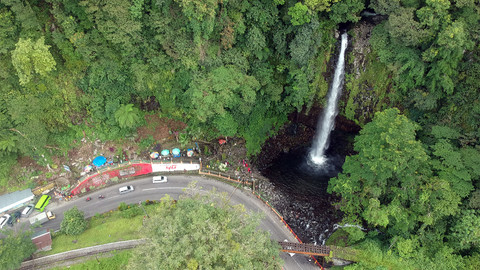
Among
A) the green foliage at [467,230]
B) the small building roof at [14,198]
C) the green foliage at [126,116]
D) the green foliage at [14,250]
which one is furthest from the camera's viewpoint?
the green foliage at [126,116]

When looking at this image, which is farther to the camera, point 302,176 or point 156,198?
point 302,176

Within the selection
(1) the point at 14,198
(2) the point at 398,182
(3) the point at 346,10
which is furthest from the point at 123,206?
(3) the point at 346,10

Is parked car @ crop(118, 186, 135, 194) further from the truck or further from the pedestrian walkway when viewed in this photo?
the truck

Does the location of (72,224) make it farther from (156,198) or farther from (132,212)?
(156,198)

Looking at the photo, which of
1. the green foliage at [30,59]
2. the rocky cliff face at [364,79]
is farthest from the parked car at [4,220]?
the rocky cliff face at [364,79]

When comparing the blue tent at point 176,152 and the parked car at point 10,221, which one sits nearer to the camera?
the parked car at point 10,221

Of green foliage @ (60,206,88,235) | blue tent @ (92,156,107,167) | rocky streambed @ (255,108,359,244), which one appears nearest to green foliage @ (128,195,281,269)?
rocky streambed @ (255,108,359,244)

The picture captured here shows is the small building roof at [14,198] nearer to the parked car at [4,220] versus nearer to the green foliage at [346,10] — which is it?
the parked car at [4,220]
